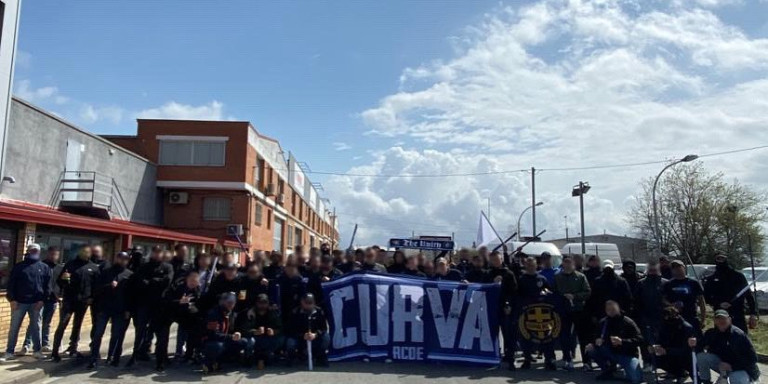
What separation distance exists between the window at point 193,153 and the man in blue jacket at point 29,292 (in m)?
25.2

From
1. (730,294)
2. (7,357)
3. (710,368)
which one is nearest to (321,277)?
(7,357)

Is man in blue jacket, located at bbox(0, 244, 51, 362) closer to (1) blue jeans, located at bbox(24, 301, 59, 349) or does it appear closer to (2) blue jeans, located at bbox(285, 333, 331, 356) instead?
(1) blue jeans, located at bbox(24, 301, 59, 349)

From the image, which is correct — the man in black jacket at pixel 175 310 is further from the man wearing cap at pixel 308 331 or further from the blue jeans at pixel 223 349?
the man wearing cap at pixel 308 331

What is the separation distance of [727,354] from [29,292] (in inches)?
430

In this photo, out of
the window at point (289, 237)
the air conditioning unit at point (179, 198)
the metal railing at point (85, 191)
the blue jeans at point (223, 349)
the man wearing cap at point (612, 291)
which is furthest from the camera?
the window at point (289, 237)

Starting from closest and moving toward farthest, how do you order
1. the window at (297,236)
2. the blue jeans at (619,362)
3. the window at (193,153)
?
1. the blue jeans at (619,362)
2. the window at (193,153)
3. the window at (297,236)

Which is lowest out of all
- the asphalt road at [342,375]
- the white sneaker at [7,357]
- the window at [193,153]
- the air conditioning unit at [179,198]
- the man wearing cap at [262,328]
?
the asphalt road at [342,375]

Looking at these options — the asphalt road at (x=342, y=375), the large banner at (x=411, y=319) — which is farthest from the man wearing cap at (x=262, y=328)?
the large banner at (x=411, y=319)

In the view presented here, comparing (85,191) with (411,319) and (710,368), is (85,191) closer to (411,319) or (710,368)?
(411,319)

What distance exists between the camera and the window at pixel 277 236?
44.1m

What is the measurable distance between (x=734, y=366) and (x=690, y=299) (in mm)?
1553

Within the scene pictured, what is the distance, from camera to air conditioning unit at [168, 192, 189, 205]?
111 feet

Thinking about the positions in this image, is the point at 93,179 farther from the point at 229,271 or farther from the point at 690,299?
the point at 690,299

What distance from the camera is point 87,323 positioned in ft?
46.3
